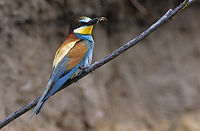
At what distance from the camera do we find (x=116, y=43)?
3.95 metres

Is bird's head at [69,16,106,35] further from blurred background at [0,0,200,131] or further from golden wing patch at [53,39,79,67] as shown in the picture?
blurred background at [0,0,200,131]

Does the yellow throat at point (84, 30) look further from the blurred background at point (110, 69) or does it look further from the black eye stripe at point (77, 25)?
the blurred background at point (110, 69)

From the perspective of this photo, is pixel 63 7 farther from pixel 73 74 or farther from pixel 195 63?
pixel 195 63

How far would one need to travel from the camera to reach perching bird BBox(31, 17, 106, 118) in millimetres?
2225

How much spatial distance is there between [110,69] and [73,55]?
159 centimetres

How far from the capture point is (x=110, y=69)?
394 cm

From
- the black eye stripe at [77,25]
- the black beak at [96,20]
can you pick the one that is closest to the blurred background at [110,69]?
the black eye stripe at [77,25]

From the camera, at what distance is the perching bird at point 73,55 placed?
2.22 m

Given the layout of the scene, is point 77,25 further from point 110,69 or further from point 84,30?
point 110,69

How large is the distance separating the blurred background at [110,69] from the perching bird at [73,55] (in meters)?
0.86

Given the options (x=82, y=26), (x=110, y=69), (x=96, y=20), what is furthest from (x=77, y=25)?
(x=110, y=69)

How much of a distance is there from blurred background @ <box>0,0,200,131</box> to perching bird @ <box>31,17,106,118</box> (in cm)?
86

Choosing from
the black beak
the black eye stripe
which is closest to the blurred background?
the black eye stripe

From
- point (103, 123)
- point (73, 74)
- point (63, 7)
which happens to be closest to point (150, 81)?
point (103, 123)
